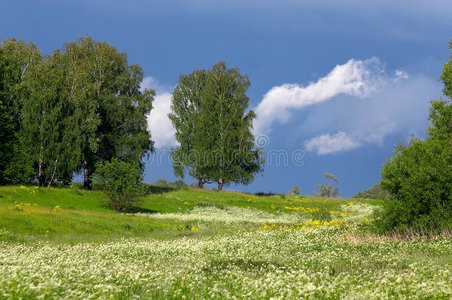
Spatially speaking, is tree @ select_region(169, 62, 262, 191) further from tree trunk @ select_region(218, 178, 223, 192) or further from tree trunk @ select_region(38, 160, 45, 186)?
tree trunk @ select_region(38, 160, 45, 186)

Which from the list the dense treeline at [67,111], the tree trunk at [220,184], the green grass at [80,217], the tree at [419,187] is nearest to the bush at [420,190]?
the tree at [419,187]

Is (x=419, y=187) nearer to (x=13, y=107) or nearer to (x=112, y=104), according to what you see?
(x=112, y=104)

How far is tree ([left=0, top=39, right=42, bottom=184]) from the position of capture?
149 feet

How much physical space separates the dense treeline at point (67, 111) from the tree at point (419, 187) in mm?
39043

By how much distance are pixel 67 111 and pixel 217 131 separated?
76.9ft

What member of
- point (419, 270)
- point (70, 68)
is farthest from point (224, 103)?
point (419, 270)

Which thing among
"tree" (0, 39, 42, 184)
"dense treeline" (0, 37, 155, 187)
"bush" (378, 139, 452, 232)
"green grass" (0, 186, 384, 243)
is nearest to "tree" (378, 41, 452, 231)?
"bush" (378, 139, 452, 232)

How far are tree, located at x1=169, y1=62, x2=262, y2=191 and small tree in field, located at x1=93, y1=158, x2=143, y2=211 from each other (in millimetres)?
23842

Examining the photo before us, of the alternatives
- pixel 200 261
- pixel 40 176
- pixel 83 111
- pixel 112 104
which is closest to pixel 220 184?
pixel 112 104

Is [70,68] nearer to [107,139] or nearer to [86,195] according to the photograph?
[107,139]

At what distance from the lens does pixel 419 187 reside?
17828 mm

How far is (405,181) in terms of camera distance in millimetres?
18438

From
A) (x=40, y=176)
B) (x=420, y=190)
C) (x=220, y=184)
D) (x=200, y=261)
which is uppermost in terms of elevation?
(x=40, y=176)

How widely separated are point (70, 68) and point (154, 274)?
50122mm
